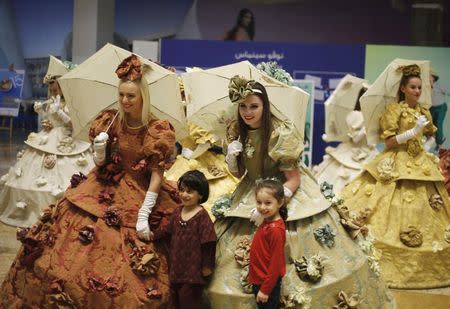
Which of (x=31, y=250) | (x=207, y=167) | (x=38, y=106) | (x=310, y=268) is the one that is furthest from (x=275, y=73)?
(x=38, y=106)

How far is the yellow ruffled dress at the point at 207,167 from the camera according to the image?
18.1 feet

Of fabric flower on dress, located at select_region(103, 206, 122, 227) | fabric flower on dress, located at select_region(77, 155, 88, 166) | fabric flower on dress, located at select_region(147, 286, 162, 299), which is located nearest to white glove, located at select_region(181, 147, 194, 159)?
fabric flower on dress, located at select_region(77, 155, 88, 166)

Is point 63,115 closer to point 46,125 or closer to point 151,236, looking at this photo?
point 46,125

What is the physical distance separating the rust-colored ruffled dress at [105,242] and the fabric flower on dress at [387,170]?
1.96 m

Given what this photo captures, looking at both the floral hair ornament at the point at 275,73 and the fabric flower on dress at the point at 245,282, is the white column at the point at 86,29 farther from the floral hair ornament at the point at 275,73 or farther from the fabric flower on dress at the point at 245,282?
the fabric flower on dress at the point at 245,282

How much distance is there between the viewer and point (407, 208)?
5.13 m

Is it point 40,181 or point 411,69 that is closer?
point 411,69

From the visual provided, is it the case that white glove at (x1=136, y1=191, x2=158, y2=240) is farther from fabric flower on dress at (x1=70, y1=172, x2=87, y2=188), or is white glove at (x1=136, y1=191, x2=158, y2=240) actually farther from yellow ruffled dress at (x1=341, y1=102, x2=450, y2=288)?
yellow ruffled dress at (x1=341, y1=102, x2=450, y2=288)

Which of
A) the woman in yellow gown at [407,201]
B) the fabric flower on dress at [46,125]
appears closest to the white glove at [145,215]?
the woman in yellow gown at [407,201]

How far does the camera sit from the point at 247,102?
3.74 metres

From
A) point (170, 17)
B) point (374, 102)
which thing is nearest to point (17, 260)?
point (374, 102)

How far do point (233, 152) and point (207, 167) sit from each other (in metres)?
1.77

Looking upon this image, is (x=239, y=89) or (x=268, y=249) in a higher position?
(x=239, y=89)

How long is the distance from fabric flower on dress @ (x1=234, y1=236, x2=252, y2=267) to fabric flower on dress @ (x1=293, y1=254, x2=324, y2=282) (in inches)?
9.6
